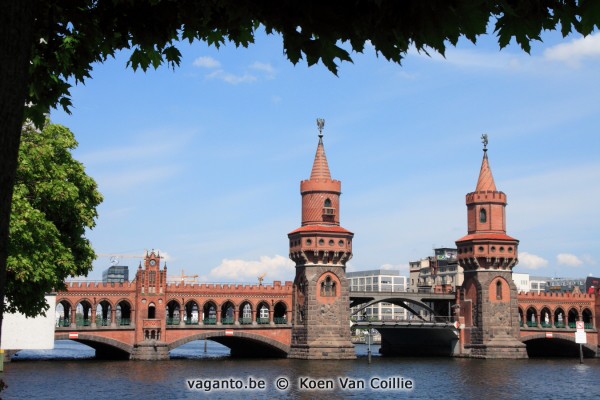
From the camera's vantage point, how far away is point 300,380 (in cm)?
5122

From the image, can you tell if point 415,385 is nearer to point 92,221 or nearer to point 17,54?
point 92,221

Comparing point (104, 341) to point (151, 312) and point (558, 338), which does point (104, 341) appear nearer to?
point (151, 312)

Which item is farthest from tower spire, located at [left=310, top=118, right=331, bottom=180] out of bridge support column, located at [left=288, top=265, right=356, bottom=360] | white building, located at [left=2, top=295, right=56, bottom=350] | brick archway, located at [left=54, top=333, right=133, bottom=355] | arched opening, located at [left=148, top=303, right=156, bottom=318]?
white building, located at [left=2, top=295, right=56, bottom=350]

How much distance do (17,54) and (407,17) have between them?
9.68 ft

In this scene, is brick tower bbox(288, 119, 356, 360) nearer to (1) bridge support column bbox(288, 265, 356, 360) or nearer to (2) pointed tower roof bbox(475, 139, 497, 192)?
(1) bridge support column bbox(288, 265, 356, 360)

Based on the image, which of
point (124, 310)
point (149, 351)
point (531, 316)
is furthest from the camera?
point (531, 316)

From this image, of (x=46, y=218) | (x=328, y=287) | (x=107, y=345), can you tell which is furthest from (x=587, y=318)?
(x=46, y=218)

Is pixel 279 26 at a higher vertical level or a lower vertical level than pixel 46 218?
lower

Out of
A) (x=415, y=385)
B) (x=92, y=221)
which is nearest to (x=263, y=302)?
(x=415, y=385)

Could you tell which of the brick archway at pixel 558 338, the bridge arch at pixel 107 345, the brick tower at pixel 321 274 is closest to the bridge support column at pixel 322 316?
the brick tower at pixel 321 274

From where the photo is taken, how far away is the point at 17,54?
5711 millimetres

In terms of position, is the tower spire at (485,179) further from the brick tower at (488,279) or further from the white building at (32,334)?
the white building at (32,334)

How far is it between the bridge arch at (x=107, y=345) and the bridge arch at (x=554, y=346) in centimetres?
4108

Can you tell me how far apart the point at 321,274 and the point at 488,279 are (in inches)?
700
